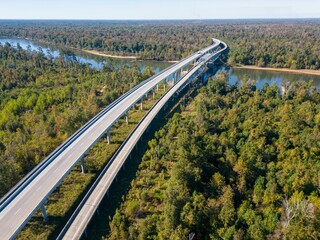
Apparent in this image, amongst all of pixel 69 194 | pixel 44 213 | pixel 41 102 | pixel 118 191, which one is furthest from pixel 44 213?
pixel 41 102

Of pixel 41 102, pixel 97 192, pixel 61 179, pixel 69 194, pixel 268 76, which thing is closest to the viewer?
pixel 61 179

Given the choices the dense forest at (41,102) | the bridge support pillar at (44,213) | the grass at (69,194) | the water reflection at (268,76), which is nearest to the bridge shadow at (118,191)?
the grass at (69,194)

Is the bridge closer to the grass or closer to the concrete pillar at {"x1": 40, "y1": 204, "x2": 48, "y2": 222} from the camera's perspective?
the concrete pillar at {"x1": 40, "y1": 204, "x2": 48, "y2": 222}

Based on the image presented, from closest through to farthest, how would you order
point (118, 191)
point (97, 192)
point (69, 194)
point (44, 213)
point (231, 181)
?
point (44, 213), point (97, 192), point (231, 181), point (69, 194), point (118, 191)

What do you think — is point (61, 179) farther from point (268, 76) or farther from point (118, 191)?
point (268, 76)

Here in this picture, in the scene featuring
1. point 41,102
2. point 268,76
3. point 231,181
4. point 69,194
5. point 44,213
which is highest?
point 268,76

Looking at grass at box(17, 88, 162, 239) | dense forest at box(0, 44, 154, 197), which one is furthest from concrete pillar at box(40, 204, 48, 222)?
dense forest at box(0, 44, 154, 197)

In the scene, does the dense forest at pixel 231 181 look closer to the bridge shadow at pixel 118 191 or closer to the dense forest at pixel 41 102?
the bridge shadow at pixel 118 191
